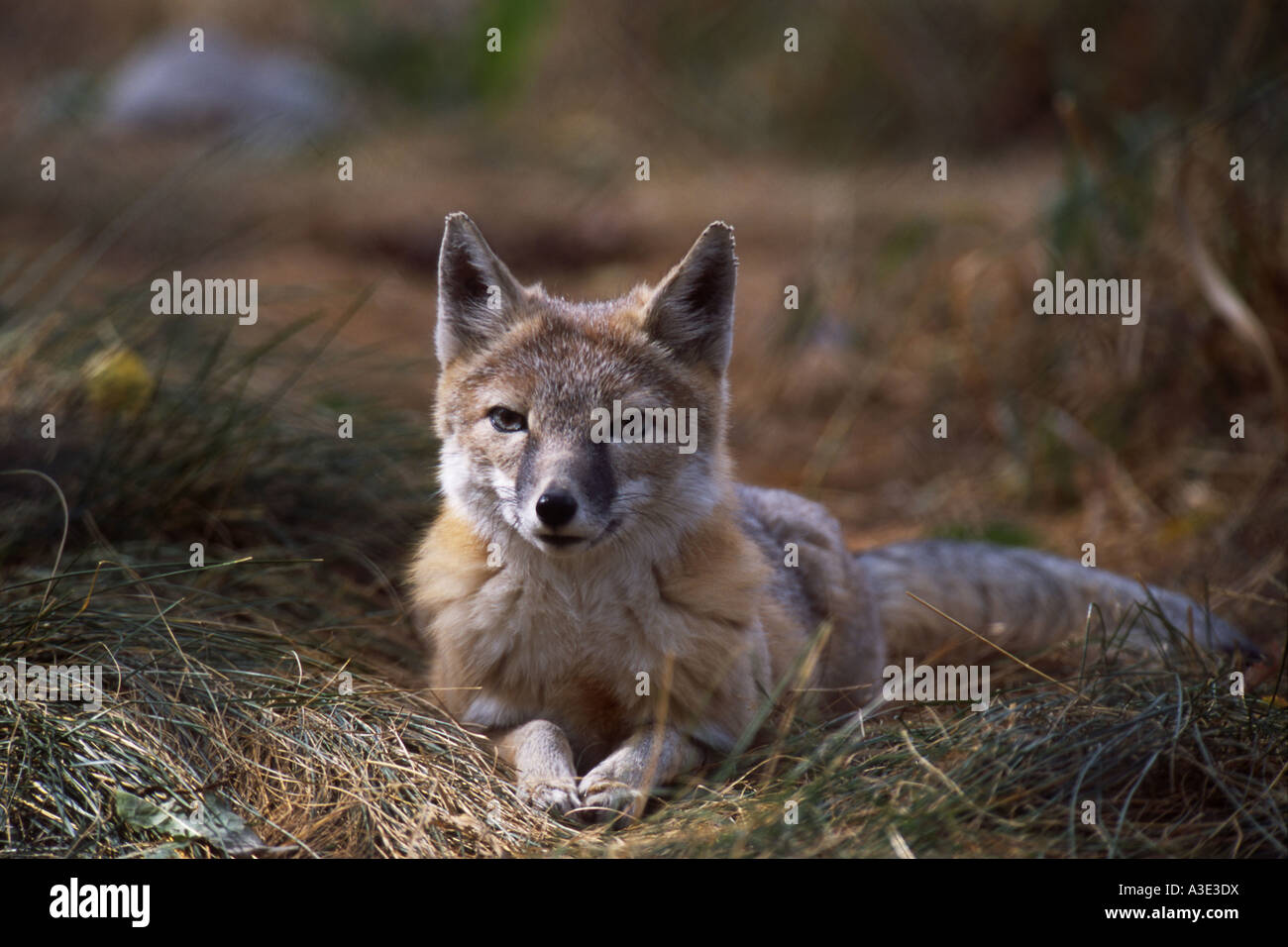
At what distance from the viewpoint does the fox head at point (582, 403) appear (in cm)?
354

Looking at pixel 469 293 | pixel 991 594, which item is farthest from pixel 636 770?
pixel 991 594

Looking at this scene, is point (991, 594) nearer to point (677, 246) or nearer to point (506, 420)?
point (506, 420)

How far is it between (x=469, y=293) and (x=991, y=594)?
2603mm

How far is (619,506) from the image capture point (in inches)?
140

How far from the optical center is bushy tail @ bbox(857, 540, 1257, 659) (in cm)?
504

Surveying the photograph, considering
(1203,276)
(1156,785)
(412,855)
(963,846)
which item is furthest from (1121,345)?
(412,855)

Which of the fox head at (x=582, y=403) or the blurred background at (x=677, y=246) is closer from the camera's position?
the fox head at (x=582, y=403)

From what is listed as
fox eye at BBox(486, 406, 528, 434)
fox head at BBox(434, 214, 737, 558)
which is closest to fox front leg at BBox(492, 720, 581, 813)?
fox head at BBox(434, 214, 737, 558)

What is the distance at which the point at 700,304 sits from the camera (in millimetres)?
4020

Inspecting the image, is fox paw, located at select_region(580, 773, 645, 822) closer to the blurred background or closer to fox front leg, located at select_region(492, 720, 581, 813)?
fox front leg, located at select_region(492, 720, 581, 813)

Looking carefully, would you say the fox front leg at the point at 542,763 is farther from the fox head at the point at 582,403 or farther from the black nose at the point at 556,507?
the black nose at the point at 556,507

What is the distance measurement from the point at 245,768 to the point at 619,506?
1353 mm

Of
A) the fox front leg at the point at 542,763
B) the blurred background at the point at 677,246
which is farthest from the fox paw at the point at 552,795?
the blurred background at the point at 677,246
